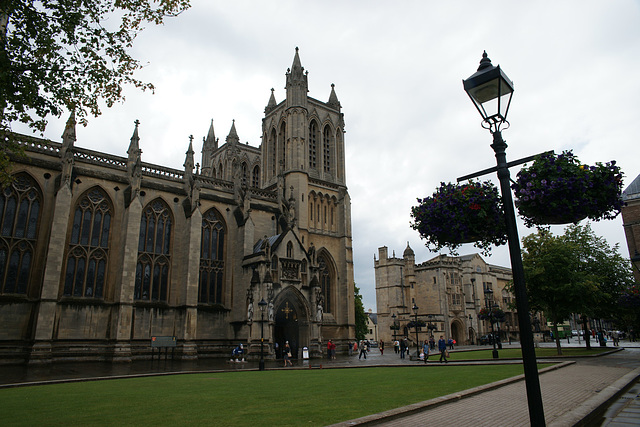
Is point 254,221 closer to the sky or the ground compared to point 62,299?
closer to the sky

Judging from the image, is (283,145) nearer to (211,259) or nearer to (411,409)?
(211,259)

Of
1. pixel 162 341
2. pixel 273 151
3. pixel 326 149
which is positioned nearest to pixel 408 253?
pixel 326 149

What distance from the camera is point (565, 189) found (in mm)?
6891

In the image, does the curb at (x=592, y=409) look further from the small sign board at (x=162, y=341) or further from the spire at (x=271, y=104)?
the spire at (x=271, y=104)

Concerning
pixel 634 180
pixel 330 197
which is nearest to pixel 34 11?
pixel 330 197

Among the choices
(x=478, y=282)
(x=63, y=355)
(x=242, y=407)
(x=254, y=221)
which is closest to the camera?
(x=242, y=407)

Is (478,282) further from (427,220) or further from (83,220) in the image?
(427,220)

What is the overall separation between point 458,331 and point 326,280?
32618 millimetres

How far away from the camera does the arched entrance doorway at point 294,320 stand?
112ft

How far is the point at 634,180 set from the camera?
145 feet

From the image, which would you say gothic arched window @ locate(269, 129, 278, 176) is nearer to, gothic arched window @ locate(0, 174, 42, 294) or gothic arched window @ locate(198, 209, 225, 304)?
gothic arched window @ locate(198, 209, 225, 304)

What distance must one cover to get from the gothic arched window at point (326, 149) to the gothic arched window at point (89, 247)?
23.0m

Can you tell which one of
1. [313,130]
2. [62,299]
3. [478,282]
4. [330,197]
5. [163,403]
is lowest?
[163,403]

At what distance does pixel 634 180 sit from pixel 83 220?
52436 mm
